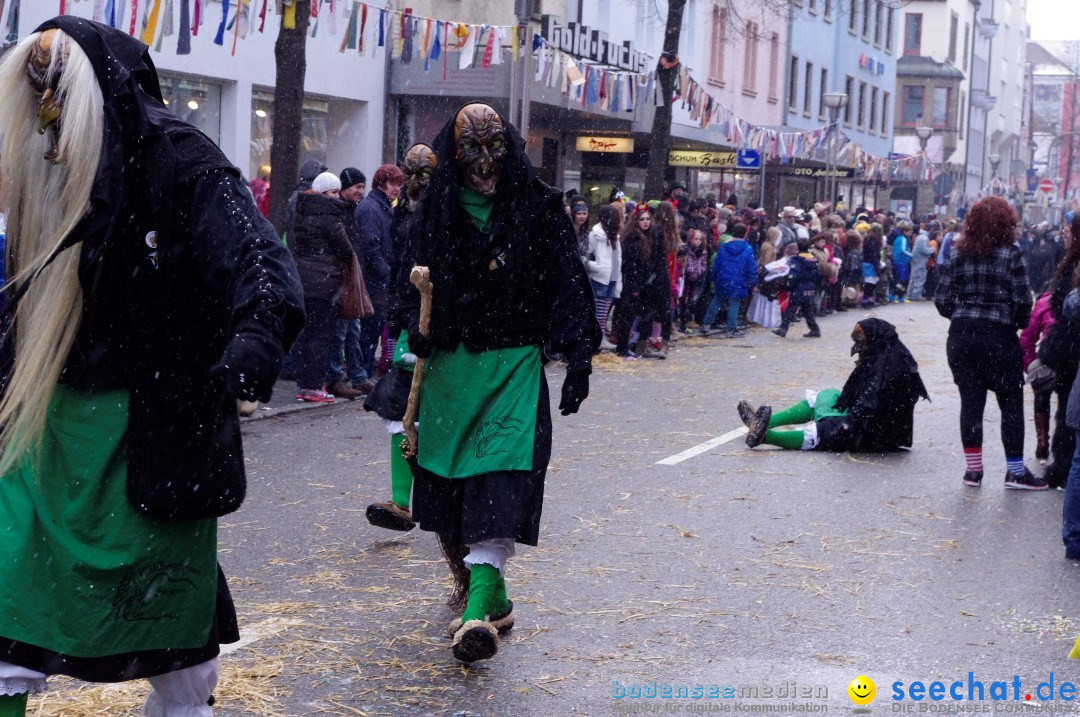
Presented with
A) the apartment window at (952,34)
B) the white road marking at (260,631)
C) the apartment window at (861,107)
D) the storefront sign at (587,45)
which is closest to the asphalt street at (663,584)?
the white road marking at (260,631)

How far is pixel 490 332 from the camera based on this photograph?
5.21 m

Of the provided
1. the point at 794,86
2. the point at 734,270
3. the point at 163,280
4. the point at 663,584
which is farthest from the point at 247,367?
the point at 794,86

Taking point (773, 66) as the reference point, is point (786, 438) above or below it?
below

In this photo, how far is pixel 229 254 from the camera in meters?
2.95

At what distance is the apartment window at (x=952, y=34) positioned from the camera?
73375 mm

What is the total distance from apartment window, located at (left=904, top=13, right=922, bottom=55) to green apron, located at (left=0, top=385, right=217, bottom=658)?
7326 centimetres

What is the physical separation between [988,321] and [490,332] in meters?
4.73

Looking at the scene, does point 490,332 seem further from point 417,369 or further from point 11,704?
point 11,704

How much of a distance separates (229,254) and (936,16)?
73663 millimetres

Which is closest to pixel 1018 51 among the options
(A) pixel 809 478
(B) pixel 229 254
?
(A) pixel 809 478

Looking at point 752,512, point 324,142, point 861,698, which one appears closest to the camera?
point 861,698

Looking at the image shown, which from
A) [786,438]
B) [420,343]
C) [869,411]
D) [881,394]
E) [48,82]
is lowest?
[786,438]

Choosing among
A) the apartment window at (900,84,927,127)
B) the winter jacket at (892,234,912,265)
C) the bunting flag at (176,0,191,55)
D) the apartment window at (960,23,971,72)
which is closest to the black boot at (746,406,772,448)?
the bunting flag at (176,0,191,55)

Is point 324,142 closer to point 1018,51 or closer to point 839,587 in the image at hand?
point 839,587
